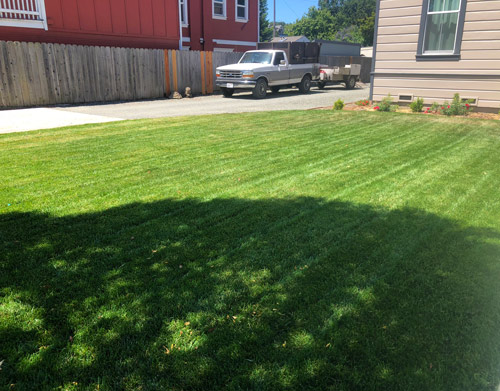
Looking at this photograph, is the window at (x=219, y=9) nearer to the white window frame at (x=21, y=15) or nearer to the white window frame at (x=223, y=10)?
the white window frame at (x=223, y=10)

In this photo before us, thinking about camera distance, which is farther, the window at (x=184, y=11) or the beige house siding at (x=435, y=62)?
the window at (x=184, y=11)

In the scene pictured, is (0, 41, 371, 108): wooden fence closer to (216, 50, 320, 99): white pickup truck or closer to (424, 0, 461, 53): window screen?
(216, 50, 320, 99): white pickup truck

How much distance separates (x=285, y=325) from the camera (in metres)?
2.53

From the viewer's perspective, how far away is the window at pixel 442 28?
37.7 ft

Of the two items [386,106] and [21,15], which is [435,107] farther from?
[21,15]

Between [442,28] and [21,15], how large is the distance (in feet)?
51.9

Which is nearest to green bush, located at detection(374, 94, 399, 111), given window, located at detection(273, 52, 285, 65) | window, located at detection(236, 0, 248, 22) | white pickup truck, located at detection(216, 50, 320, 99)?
white pickup truck, located at detection(216, 50, 320, 99)

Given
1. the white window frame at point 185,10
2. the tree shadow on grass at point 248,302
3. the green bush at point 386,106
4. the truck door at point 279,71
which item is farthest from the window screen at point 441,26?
the white window frame at point 185,10

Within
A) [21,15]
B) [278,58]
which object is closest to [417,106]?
[278,58]

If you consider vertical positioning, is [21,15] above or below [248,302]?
above

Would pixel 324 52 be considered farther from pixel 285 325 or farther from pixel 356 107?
pixel 285 325

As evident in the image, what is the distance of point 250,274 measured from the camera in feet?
10.2

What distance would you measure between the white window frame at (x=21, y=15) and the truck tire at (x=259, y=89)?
350 inches

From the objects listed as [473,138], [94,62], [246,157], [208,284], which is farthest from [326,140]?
[94,62]
